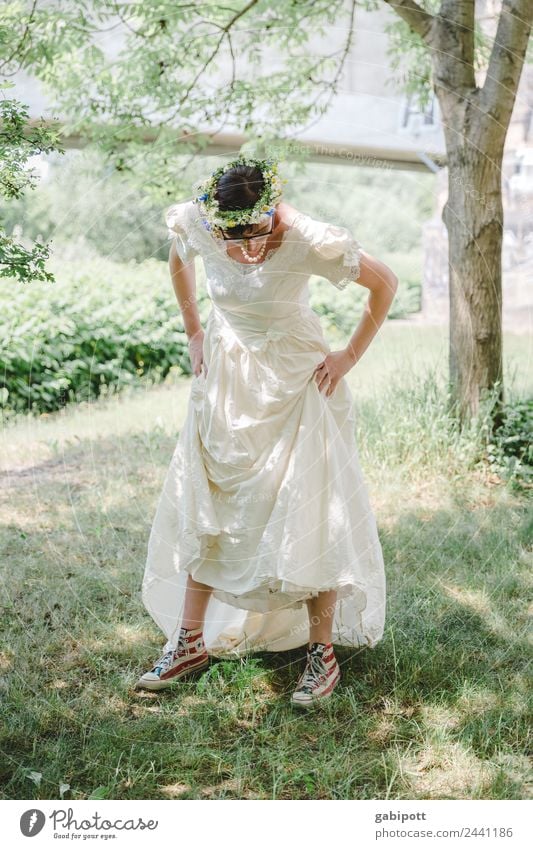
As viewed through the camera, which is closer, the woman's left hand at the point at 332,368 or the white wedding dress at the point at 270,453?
the white wedding dress at the point at 270,453

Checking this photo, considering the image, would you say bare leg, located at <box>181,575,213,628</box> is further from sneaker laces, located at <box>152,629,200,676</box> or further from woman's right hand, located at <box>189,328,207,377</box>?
woman's right hand, located at <box>189,328,207,377</box>

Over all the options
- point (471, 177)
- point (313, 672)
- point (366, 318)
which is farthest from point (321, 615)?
point (471, 177)

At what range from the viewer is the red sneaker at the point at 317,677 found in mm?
2705

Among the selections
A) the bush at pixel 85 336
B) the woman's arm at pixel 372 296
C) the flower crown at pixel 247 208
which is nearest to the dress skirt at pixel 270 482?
the woman's arm at pixel 372 296

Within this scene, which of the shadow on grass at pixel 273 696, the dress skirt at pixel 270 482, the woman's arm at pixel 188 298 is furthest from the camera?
the woman's arm at pixel 188 298

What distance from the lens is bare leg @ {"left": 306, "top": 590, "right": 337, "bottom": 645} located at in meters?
2.75

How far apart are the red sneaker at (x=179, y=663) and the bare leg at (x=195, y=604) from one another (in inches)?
1.0

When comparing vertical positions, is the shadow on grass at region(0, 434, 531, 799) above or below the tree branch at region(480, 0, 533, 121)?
below

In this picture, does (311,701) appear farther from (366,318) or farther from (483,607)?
(366,318)

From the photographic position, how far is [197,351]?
3.00 m
